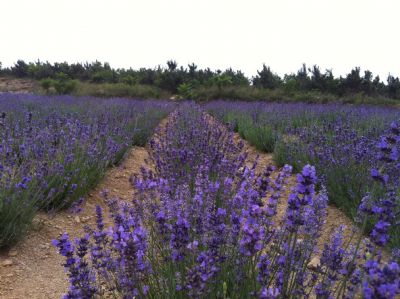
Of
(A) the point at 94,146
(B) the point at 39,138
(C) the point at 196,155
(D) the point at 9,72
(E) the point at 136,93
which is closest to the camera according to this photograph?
(C) the point at 196,155

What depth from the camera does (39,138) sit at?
4.11 metres

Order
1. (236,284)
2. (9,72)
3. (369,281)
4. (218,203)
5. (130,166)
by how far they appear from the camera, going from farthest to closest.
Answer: (9,72) < (130,166) < (218,203) < (236,284) < (369,281)

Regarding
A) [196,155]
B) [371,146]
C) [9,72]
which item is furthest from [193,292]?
[9,72]

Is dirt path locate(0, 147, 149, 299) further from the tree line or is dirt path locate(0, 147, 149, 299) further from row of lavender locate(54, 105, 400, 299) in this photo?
the tree line

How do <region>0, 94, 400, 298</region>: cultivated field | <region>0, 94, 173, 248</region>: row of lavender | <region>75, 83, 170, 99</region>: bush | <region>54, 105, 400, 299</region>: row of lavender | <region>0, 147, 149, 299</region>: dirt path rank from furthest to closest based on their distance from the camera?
<region>75, 83, 170, 99</region>: bush < <region>0, 94, 173, 248</region>: row of lavender < <region>0, 147, 149, 299</region>: dirt path < <region>0, 94, 400, 298</region>: cultivated field < <region>54, 105, 400, 299</region>: row of lavender

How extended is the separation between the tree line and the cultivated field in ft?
47.6

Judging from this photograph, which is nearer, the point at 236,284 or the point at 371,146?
the point at 236,284

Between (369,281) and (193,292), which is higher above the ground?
(369,281)

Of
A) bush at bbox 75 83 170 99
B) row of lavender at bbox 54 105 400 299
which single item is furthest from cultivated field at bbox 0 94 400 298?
bush at bbox 75 83 170 99

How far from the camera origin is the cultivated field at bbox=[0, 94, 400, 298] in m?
1.40

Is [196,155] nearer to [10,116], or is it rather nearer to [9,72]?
[10,116]

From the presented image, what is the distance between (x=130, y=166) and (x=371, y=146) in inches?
126

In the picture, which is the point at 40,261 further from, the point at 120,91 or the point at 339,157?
the point at 120,91

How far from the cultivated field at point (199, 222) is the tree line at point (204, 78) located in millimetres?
14495
